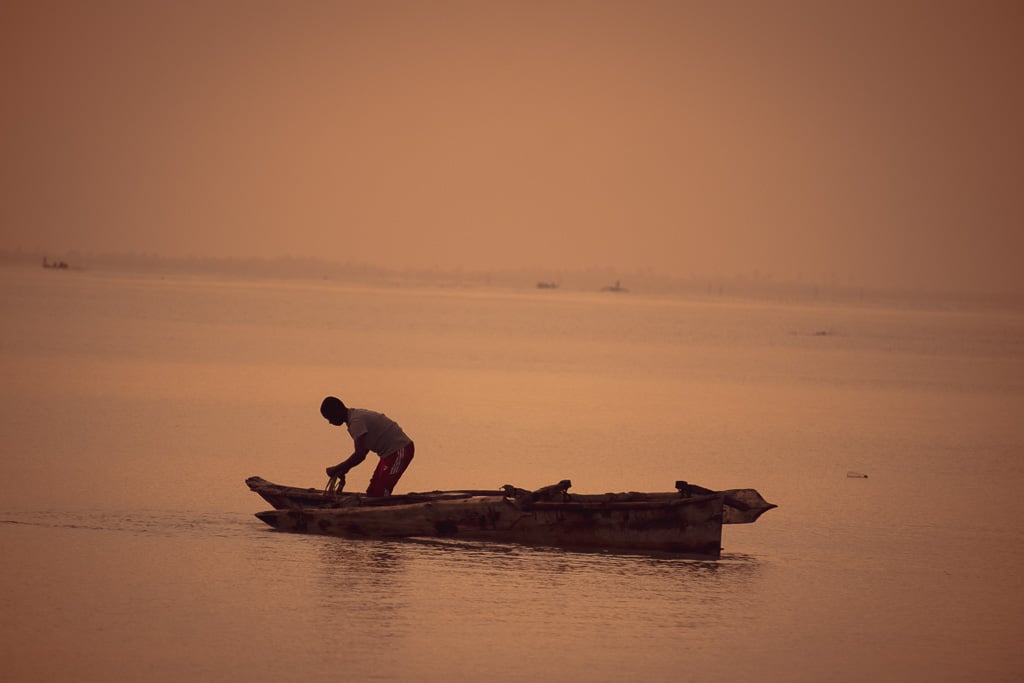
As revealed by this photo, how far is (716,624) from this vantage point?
1312cm

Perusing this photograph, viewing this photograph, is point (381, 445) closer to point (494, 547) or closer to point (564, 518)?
point (494, 547)

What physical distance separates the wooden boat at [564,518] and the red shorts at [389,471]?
1.76ft

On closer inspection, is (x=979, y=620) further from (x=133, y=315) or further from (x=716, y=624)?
(x=133, y=315)

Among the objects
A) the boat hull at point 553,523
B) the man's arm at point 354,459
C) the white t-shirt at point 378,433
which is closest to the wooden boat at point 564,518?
the boat hull at point 553,523

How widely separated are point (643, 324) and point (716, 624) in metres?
85.1

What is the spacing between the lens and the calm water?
A: 12.0 m

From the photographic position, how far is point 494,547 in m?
15.5

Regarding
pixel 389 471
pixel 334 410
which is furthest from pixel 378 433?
pixel 334 410

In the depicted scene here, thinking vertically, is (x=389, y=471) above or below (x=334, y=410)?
below

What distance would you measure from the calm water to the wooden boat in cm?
23

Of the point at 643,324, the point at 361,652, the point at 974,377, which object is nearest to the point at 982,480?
the point at 361,652

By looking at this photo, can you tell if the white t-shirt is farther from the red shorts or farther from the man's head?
the man's head

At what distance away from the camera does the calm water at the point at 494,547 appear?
12.0 meters

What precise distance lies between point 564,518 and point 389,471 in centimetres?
205
